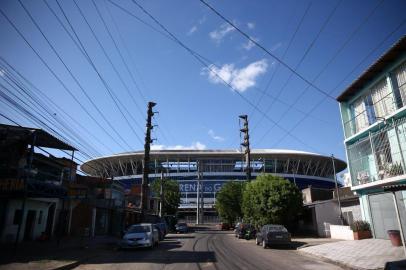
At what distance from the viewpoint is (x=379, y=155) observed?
67.3 feet

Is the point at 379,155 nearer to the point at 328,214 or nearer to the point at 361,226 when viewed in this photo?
the point at 361,226

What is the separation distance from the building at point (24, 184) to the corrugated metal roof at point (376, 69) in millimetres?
20504

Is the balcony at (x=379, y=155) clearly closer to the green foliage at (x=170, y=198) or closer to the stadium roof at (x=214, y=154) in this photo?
the green foliage at (x=170, y=198)

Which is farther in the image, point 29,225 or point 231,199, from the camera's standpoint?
point 231,199

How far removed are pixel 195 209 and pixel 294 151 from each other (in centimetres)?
3499

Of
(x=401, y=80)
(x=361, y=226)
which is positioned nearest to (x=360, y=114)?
(x=401, y=80)

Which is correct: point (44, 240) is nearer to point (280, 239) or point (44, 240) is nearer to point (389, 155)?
point (280, 239)

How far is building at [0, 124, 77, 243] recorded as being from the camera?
16553 millimetres

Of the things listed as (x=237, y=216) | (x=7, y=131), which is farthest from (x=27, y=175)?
(x=237, y=216)

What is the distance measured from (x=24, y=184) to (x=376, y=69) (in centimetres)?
2219

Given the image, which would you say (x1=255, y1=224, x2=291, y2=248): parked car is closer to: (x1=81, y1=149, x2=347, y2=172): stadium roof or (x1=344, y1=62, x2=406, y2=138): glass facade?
(x1=344, y1=62, x2=406, y2=138): glass facade

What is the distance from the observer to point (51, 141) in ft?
65.5

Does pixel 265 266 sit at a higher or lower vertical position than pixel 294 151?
lower

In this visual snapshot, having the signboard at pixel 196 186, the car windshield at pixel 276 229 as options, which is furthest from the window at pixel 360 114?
the signboard at pixel 196 186
